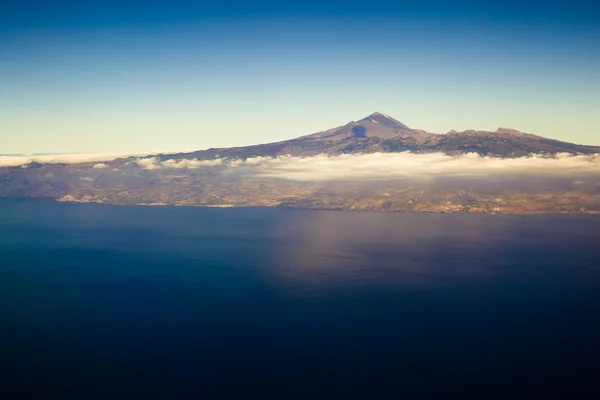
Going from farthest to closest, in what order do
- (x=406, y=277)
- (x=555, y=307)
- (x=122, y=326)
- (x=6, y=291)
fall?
(x=406, y=277)
(x=6, y=291)
(x=555, y=307)
(x=122, y=326)

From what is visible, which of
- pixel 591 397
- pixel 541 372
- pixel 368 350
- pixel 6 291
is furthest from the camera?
pixel 6 291

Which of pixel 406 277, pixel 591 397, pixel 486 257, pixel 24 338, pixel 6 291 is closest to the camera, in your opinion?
pixel 591 397

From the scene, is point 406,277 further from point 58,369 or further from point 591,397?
point 58,369

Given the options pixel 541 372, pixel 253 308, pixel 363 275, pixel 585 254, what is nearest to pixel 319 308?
pixel 253 308

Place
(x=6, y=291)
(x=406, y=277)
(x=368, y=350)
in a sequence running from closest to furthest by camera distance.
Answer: (x=368, y=350) < (x=6, y=291) < (x=406, y=277)

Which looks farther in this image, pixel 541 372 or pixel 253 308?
pixel 253 308

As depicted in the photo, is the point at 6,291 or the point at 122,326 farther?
the point at 6,291

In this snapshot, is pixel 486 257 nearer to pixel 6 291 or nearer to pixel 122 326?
pixel 122 326

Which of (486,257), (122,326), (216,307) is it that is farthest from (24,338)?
(486,257)

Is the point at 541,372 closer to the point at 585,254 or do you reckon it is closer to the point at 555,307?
the point at 555,307
